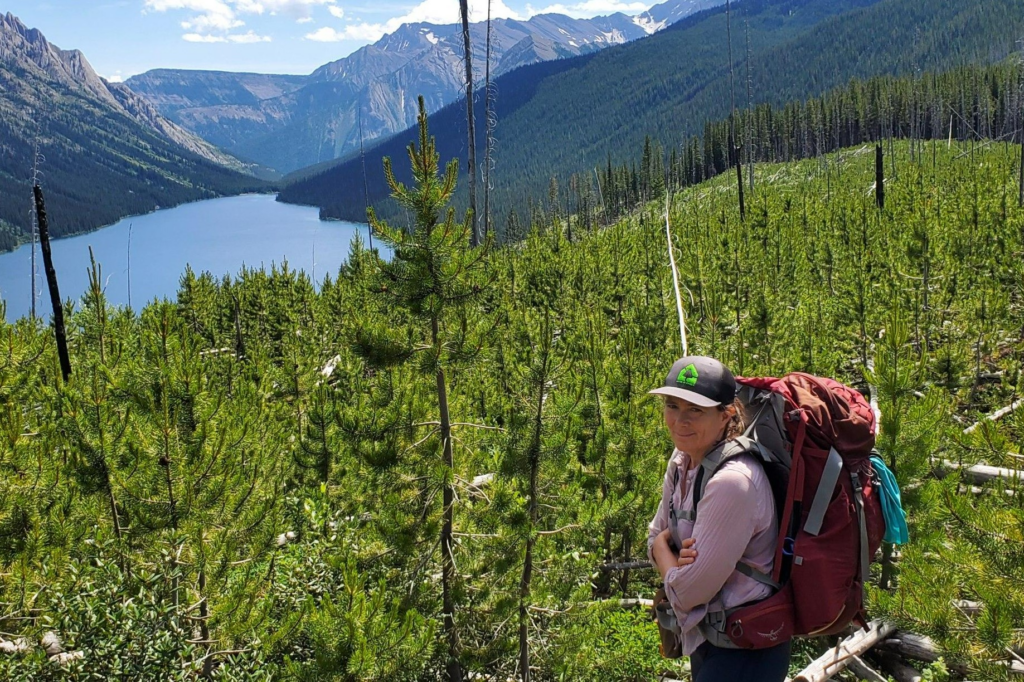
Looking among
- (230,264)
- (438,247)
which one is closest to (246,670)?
(438,247)

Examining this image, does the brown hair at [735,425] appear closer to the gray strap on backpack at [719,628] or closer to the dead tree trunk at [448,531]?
the gray strap on backpack at [719,628]

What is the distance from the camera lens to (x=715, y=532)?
231 cm

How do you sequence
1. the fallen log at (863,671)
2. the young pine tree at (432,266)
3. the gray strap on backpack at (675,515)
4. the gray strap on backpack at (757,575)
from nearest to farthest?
the gray strap on backpack at (757,575)
the gray strap on backpack at (675,515)
the young pine tree at (432,266)
the fallen log at (863,671)

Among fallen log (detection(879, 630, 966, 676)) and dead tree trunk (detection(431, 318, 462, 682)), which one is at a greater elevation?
dead tree trunk (detection(431, 318, 462, 682))

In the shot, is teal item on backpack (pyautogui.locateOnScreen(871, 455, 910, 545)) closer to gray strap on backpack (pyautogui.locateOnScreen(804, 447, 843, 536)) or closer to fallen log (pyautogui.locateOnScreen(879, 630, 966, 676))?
gray strap on backpack (pyautogui.locateOnScreen(804, 447, 843, 536))

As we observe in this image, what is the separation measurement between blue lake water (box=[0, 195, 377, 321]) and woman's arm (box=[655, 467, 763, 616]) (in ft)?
236

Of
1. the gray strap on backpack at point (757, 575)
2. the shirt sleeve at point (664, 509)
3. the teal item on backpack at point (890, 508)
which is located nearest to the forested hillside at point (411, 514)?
the teal item on backpack at point (890, 508)

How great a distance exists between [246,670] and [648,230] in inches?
1093

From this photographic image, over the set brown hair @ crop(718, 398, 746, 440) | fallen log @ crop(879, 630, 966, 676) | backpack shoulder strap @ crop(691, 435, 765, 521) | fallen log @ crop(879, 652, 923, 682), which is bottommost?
fallen log @ crop(879, 652, 923, 682)

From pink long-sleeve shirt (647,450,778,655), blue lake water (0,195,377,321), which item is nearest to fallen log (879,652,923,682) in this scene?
pink long-sleeve shirt (647,450,778,655)

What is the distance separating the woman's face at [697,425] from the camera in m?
2.47

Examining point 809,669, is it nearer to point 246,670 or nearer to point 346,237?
point 246,670

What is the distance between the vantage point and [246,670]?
4953 mm

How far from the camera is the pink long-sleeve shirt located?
2289 millimetres
